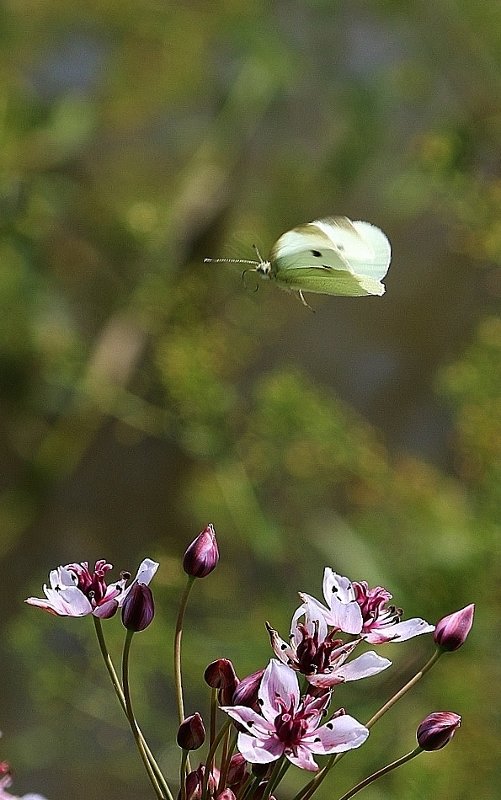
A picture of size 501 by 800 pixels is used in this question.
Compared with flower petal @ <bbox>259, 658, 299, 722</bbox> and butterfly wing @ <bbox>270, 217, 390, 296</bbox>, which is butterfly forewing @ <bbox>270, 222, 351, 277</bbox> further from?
flower petal @ <bbox>259, 658, 299, 722</bbox>

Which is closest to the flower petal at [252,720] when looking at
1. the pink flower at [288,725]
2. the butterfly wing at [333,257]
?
the pink flower at [288,725]

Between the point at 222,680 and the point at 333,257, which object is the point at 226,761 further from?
the point at 333,257

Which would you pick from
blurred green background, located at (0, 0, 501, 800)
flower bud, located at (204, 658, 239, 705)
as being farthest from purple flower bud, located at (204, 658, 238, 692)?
blurred green background, located at (0, 0, 501, 800)

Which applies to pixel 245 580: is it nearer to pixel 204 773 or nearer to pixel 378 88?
pixel 378 88

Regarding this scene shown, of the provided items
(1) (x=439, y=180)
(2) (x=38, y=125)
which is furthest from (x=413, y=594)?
(2) (x=38, y=125)

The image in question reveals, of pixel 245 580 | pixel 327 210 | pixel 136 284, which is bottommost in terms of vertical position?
pixel 245 580

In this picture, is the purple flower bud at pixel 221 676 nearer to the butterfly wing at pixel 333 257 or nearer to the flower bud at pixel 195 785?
the flower bud at pixel 195 785

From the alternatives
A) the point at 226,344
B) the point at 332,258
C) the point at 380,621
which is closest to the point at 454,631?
the point at 380,621
